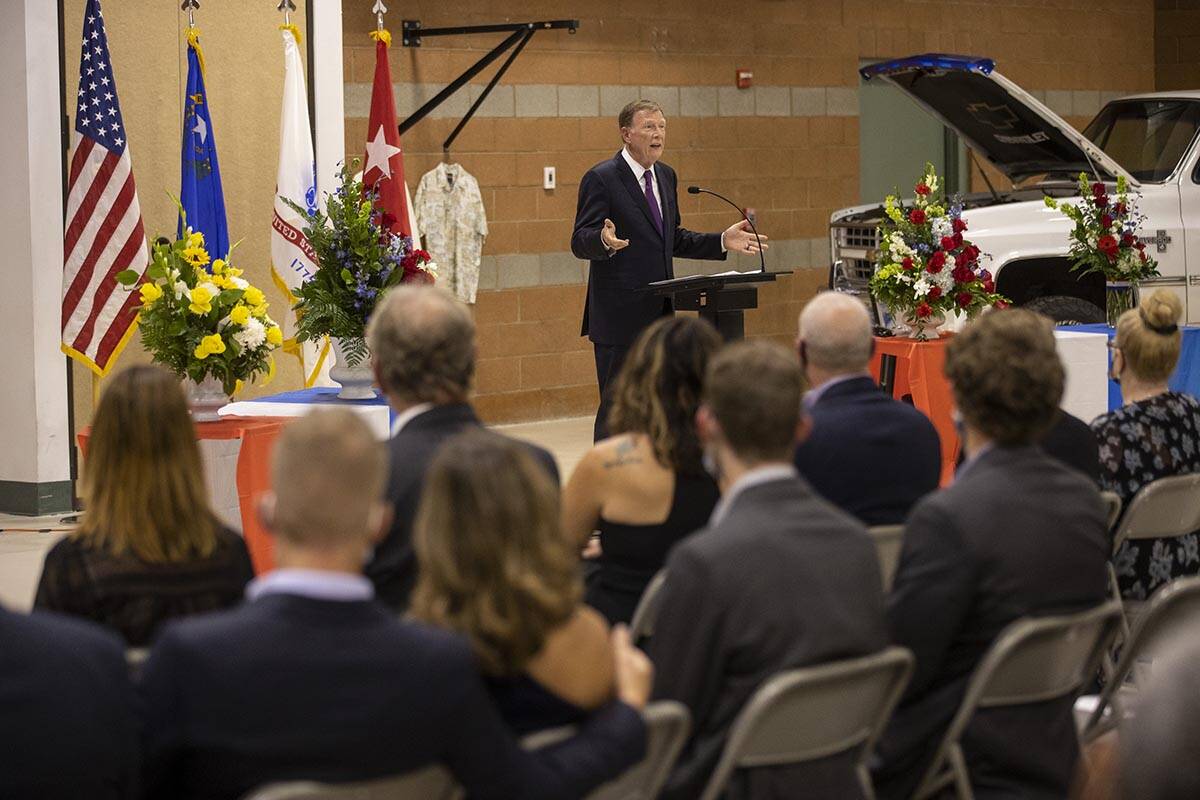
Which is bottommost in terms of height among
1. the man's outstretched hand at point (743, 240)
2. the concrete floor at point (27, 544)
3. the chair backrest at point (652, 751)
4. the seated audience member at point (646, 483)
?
the concrete floor at point (27, 544)

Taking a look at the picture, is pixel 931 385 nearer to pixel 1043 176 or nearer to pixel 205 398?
pixel 205 398

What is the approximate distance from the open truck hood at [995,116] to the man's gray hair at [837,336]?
4763 mm

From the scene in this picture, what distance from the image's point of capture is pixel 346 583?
2.06 metres

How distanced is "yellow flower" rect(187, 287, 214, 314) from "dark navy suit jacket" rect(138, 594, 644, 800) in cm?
316

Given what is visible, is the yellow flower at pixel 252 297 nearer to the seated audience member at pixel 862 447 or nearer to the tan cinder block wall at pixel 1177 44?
the seated audience member at pixel 862 447

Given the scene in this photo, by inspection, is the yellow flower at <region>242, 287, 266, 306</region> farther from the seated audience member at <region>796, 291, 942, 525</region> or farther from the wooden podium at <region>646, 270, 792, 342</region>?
the seated audience member at <region>796, 291, 942, 525</region>

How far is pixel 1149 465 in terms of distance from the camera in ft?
13.6

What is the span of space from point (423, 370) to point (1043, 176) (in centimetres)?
709

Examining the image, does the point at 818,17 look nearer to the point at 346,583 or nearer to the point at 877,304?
the point at 877,304

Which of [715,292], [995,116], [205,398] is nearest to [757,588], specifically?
[205,398]

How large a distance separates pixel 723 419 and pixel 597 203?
4.71 m

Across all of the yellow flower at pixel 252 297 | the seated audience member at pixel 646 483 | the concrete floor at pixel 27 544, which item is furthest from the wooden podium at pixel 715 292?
the seated audience member at pixel 646 483

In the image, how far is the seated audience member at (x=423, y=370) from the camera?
3.13 m

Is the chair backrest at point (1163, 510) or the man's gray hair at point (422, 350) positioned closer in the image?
the man's gray hair at point (422, 350)
